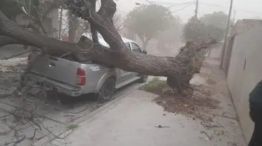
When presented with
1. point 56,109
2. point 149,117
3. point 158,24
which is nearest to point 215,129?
point 149,117

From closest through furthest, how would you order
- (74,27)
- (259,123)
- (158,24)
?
(259,123) < (74,27) < (158,24)

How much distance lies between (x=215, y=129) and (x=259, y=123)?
3435mm

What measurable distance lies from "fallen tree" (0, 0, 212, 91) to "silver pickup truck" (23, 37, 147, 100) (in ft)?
0.96

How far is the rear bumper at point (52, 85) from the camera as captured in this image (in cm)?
673

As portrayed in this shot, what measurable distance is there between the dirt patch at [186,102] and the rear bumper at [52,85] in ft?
8.96

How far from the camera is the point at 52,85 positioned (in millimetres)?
6934

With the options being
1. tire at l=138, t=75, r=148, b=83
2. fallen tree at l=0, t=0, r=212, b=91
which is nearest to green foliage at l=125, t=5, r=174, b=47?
tire at l=138, t=75, r=148, b=83

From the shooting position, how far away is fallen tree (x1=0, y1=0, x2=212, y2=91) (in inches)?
255

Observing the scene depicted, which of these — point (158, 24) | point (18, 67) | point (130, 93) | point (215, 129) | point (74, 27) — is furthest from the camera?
point (158, 24)

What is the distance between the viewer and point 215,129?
21.9ft

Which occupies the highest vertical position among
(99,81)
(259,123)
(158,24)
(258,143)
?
(259,123)

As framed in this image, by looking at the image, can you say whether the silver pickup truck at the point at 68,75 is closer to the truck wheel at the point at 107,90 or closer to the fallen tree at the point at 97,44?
the truck wheel at the point at 107,90

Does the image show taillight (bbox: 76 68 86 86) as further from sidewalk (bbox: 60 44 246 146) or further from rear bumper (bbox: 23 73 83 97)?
sidewalk (bbox: 60 44 246 146)

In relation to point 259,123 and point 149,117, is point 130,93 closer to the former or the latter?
point 149,117
